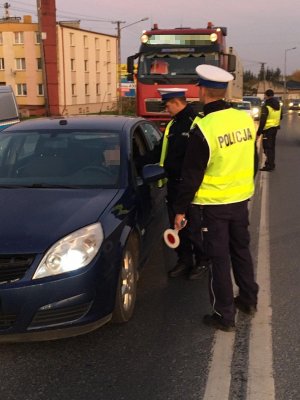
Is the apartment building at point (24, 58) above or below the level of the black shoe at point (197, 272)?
above

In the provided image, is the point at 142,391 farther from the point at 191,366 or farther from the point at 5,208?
the point at 5,208

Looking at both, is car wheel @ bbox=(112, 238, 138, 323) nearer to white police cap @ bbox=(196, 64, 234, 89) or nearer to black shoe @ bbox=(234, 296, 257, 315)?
black shoe @ bbox=(234, 296, 257, 315)

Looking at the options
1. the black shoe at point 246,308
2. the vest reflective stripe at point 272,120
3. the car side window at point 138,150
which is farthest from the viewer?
the vest reflective stripe at point 272,120

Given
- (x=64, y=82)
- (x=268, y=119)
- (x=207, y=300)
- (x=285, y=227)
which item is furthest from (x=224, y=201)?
(x=64, y=82)

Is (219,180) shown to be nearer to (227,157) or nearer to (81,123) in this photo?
(227,157)

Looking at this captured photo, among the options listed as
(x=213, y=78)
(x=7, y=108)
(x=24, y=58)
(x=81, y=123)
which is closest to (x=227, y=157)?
(x=213, y=78)

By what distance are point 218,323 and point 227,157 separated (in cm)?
121

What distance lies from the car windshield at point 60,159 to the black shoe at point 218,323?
1241 mm

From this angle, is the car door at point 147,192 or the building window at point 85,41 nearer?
the car door at point 147,192

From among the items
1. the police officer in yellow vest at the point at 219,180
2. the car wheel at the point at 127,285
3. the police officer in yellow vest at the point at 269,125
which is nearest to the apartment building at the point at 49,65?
the police officer in yellow vest at the point at 269,125

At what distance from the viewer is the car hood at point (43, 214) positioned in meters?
3.23

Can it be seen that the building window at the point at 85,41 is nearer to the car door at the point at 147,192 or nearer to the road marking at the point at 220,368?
the car door at the point at 147,192

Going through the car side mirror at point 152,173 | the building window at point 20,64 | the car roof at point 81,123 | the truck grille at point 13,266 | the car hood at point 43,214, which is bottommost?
the truck grille at point 13,266

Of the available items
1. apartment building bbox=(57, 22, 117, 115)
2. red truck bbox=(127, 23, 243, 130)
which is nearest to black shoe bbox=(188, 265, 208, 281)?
red truck bbox=(127, 23, 243, 130)
